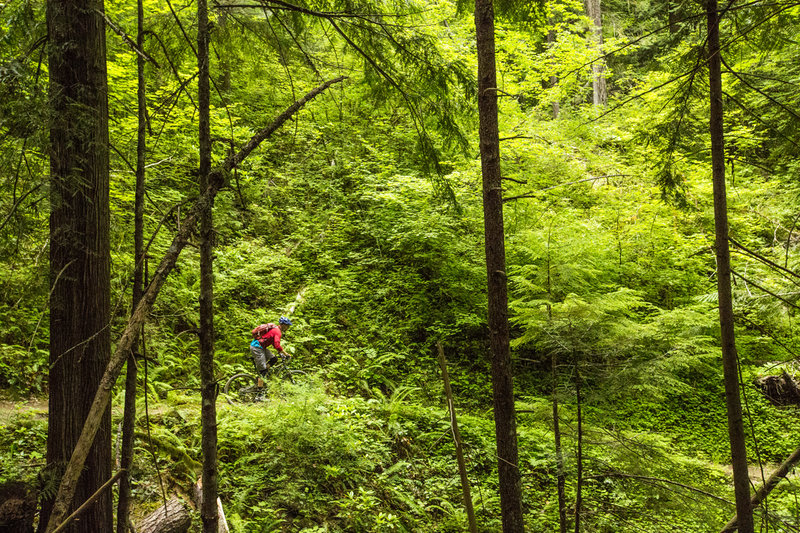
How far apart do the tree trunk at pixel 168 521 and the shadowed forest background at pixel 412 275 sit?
0.31m

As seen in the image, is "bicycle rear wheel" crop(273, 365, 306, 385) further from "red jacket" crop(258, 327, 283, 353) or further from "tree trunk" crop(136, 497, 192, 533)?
"tree trunk" crop(136, 497, 192, 533)

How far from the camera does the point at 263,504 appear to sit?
5695 millimetres

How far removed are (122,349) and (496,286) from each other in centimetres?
328

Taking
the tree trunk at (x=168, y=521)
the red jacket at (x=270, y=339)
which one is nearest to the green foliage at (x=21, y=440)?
the tree trunk at (x=168, y=521)

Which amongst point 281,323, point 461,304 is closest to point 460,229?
point 461,304

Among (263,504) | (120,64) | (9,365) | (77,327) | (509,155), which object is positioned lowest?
(263,504)

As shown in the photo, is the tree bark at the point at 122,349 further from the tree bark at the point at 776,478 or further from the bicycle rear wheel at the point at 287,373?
the bicycle rear wheel at the point at 287,373

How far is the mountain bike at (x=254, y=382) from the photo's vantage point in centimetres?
874

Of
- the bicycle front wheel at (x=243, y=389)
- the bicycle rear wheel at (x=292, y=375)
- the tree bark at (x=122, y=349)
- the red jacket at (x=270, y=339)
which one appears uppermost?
the tree bark at (x=122, y=349)

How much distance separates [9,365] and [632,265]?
12.3 metres

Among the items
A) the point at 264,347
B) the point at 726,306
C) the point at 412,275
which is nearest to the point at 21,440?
the point at 264,347

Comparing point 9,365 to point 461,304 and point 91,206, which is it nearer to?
point 91,206

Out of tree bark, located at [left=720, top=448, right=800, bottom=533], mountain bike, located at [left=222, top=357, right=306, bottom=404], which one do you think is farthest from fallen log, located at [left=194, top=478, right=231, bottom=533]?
tree bark, located at [left=720, top=448, right=800, bottom=533]

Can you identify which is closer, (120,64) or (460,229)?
(120,64)
